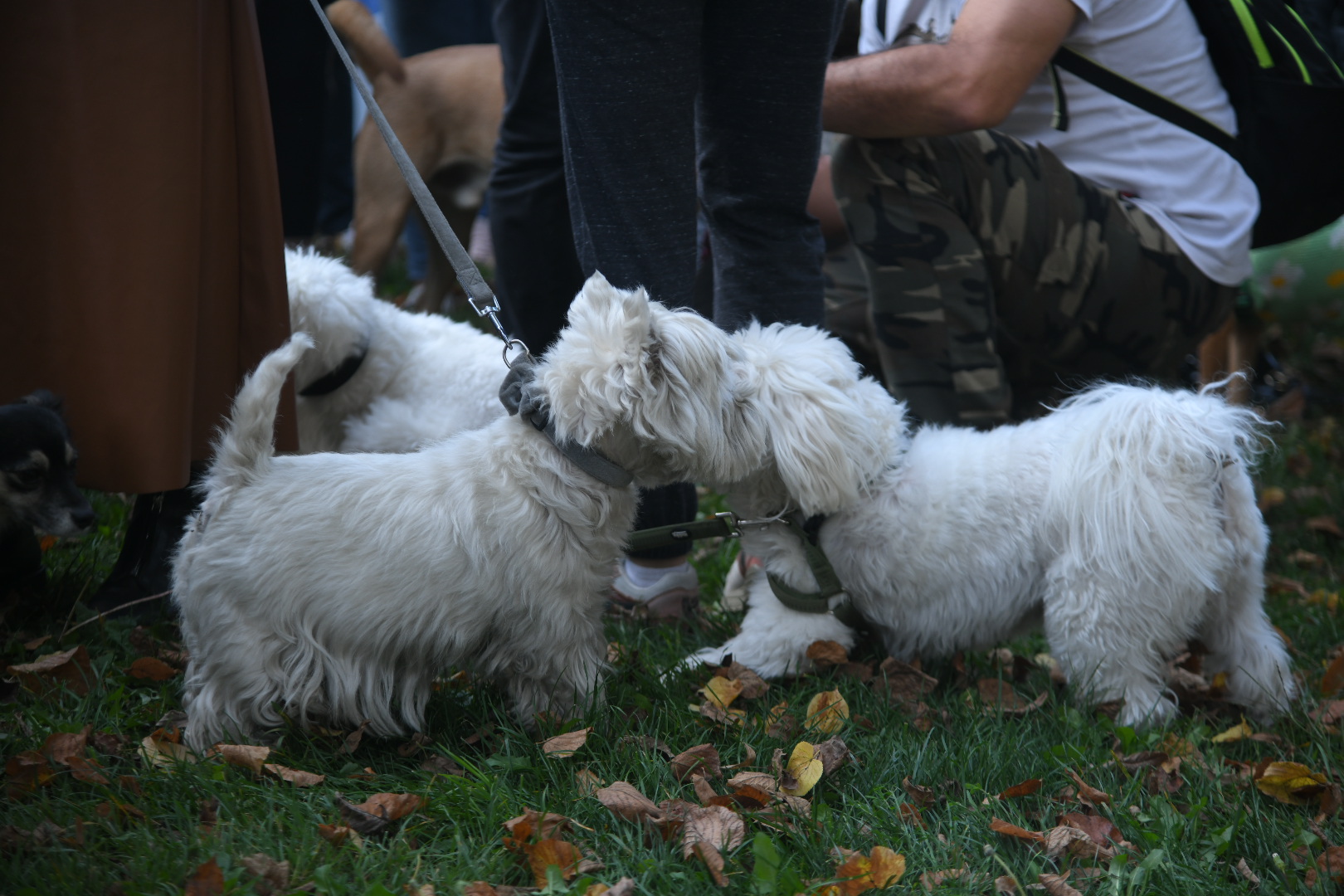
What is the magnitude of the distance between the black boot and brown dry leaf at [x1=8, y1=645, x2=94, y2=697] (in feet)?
0.99

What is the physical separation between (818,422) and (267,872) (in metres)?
1.32

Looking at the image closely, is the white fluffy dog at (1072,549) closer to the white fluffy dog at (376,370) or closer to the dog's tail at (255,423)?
the dog's tail at (255,423)

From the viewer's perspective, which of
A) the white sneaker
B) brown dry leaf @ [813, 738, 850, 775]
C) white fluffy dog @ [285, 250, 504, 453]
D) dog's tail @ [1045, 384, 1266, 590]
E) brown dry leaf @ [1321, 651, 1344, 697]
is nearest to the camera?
brown dry leaf @ [813, 738, 850, 775]

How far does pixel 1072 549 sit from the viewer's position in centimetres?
232

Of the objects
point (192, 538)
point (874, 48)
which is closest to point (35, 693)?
point (192, 538)

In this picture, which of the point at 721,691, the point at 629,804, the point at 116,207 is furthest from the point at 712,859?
the point at 116,207

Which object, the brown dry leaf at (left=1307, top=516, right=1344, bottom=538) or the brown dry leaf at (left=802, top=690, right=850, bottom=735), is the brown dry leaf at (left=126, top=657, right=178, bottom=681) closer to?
the brown dry leaf at (left=802, top=690, right=850, bottom=735)

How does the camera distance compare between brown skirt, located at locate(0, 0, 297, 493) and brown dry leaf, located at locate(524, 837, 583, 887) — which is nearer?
brown dry leaf, located at locate(524, 837, 583, 887)

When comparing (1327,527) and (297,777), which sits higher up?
(297,777)

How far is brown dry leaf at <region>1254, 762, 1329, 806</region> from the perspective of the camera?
80.1 inches

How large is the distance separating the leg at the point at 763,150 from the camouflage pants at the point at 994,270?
49 centimetres

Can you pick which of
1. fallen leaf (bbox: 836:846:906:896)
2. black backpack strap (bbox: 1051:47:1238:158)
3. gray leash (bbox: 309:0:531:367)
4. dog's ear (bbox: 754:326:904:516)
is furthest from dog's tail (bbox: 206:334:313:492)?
black backpack strap (bbox: 1051:47:1238:158)

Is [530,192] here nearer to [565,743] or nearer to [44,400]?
[44,400]

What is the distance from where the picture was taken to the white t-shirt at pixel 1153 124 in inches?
127
